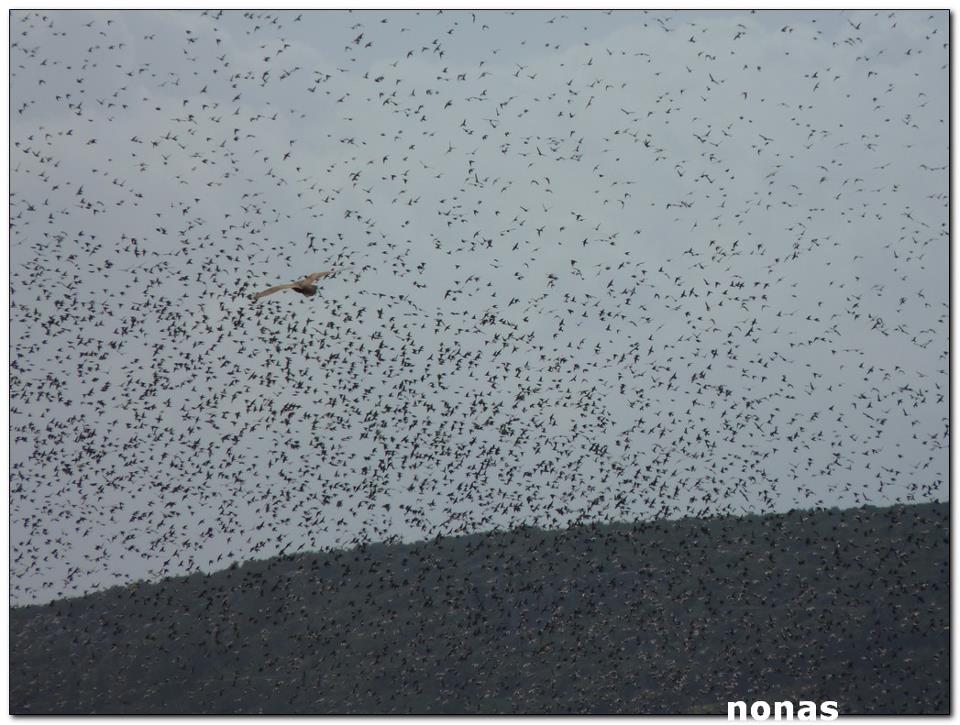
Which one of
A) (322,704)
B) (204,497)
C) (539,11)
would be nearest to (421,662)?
(322,704)

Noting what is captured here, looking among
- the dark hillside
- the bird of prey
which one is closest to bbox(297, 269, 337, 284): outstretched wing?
the bird of prey

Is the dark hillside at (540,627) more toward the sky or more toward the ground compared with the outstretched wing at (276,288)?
more toward the ground

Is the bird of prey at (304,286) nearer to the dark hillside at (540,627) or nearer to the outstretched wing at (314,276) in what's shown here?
the outstretched wing at (314,276)

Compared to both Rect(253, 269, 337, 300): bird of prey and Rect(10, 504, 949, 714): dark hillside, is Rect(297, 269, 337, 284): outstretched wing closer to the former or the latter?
Rect(253, 269, 337, 300): bird of prey

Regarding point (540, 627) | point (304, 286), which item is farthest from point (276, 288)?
point (540, 627)

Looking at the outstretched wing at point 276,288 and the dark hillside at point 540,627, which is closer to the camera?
the outstretched wing at point 276,288

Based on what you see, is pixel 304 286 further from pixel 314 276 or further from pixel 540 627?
pixel 540 627

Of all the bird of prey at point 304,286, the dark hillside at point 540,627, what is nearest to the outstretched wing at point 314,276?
the bird of prey at point 304,286

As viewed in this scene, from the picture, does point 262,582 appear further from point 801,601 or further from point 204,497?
point 801,601
